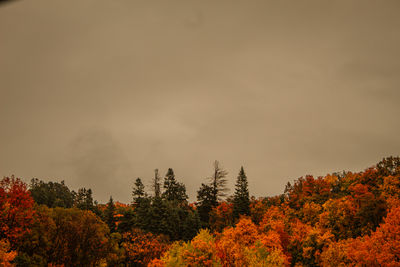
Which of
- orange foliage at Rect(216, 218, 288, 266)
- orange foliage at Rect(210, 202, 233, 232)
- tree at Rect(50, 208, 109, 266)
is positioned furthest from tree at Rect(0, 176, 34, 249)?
orange foliage at Rect(210, 202, 233, 232)

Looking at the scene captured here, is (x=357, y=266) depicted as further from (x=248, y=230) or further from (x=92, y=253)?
(x=92, y=253)

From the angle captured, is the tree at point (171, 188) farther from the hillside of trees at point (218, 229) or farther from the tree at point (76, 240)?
the tree at point (76, 240)

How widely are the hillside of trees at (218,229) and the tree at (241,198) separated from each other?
0.26 m

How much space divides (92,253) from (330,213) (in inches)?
1846

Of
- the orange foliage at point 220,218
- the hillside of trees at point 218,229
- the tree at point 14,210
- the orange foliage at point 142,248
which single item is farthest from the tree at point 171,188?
the tree at point 14,210

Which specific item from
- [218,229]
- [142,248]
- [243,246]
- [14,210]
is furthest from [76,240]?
[218,229]

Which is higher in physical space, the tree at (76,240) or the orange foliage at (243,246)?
the tree at (76,240)

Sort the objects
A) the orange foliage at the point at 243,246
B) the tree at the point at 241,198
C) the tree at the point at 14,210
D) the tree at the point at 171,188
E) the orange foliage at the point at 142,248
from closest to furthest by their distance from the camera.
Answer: the tree at the point at 14,210 → the orange foliage at the point at 243,246 → the orange foliage at the point at 142,248 → the tree at the point at 241,198 → the tree at the point at 171,188

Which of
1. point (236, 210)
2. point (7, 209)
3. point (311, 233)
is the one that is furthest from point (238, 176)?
point (7, 209)

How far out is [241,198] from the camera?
83.9 metres

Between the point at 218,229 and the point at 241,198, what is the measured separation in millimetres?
9925

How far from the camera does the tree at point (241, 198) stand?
82.6m

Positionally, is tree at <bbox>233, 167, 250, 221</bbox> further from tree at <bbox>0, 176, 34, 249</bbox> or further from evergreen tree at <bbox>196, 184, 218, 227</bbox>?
tree at <bbox>0, 176, 34, 249</bbox>

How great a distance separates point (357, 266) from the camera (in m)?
45.7
